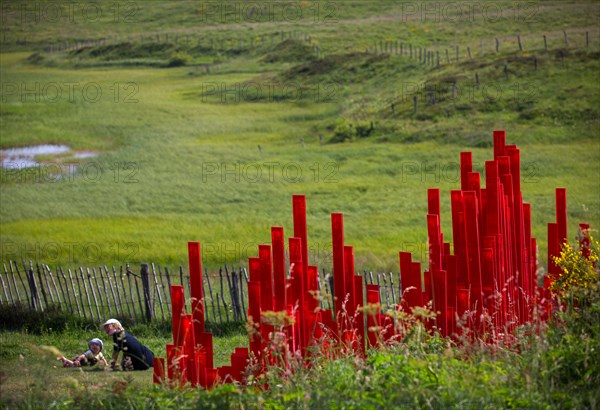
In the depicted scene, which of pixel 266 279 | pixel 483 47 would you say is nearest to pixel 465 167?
pixel 266 279

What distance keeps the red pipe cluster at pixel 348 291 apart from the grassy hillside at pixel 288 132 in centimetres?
565

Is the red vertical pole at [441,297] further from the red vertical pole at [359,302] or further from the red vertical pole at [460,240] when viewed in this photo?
the red vertical pole at [359,302]

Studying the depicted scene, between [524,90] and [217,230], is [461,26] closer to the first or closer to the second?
[524,90]

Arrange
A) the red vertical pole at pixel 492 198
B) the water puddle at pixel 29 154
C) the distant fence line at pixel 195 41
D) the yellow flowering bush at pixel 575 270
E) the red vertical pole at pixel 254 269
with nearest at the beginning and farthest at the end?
the red vertical pole at pixel 254 269
the yellow flowering bush at pixel 575 270
the red vertical pole at pixel 492 198
the water puddle at pixel 29 154
the distant fence line at pixel 195 41

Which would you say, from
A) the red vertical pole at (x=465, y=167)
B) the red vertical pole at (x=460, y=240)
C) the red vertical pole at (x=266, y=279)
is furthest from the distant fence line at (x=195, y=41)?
the red vertical pole at (x=266, y=279)

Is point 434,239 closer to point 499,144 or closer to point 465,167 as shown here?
point 465,167

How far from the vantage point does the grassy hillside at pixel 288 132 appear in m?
28.3

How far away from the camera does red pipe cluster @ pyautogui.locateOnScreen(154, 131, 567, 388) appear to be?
9.91 m

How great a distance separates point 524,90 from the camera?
45750mm

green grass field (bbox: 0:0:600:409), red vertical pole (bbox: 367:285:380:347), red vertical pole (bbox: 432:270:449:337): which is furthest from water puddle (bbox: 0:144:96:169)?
red vertical pole (bbox: 432:270:449:337)

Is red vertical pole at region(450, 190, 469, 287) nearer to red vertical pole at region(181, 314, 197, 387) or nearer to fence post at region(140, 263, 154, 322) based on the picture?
red vertical pole at region(181, 314, 197, 387)

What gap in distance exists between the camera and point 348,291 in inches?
421

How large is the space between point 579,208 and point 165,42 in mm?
60082

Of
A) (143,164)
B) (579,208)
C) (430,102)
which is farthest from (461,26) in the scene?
(579,208)
